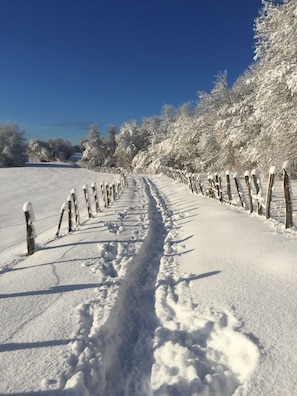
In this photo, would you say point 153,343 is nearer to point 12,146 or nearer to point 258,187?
point 258,187

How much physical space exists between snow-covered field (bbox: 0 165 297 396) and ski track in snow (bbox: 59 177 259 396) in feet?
0.04

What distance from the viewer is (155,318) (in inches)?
157

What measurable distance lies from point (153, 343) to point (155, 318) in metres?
0.55

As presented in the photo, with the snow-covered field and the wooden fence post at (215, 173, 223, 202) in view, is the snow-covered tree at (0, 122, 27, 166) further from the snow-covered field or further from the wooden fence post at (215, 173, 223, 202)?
the snow-covered field

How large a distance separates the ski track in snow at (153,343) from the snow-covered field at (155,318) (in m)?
0.01

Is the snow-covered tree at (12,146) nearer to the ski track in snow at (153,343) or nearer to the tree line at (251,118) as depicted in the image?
the tree line at (251,118)

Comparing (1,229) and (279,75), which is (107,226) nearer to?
(1,229)

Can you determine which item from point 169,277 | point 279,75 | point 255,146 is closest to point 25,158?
point 255,146

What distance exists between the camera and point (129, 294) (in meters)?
4.68

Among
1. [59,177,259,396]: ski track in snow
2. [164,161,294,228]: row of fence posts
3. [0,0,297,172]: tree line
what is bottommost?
[59,177,259,396]: ski track in snow

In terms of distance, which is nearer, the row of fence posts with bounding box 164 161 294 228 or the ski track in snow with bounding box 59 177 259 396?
the ski track in snow with bounding box 59 177 259 396

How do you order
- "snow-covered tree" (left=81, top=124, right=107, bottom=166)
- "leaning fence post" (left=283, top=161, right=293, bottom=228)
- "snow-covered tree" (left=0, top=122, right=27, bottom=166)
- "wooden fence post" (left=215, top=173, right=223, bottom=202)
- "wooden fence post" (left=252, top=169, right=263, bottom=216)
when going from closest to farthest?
1. "leaning fence post" (left=283, top=161, right=293, bottom=228)
2. "wooden fence post" (left=252, top=169, right=263, bottom=216)
3. "wooden fence post" (left=215, top=173, right=223, bottom=202)
4. "snow-covered tree" (left=0, top=122, right=27, bottom=166)
5. "snow-covered tree" (left=81, top=124, right=107, bottom=166)

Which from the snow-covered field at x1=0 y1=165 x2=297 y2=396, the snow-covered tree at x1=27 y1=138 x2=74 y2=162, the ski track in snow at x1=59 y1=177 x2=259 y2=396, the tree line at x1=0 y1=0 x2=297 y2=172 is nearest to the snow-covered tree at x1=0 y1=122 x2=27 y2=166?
the tree line at x1=0 y1=0 x2=297 y2=172

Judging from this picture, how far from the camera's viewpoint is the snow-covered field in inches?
109
